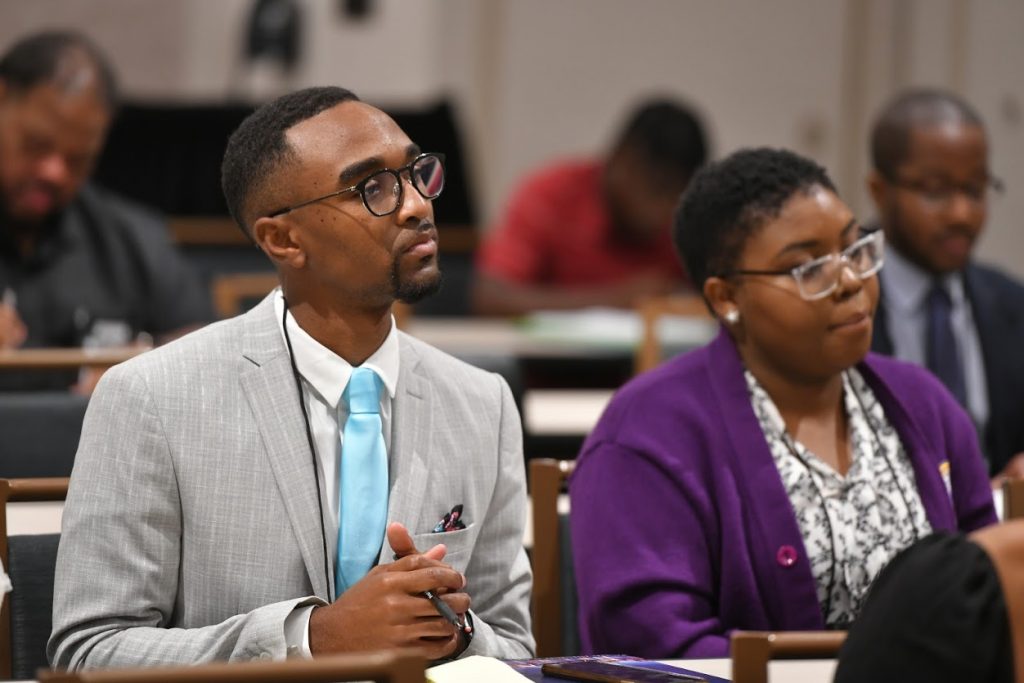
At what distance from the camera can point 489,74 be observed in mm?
7605

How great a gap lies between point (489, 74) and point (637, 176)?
2.34m

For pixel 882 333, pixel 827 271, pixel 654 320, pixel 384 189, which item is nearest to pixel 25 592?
pixel 384 189

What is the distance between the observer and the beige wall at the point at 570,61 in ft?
24.0

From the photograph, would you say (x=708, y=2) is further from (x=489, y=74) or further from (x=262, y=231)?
(x=262, y=231)

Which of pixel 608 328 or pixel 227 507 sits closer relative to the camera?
pixel 227 507

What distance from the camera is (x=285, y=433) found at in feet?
6.29

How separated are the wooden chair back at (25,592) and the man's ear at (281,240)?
43 cm

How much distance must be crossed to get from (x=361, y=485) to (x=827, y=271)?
847 mm

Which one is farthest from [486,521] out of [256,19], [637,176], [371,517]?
[256,19]

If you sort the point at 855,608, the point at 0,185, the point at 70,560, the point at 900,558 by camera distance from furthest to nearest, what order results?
1. the point at 0,185
2. the point at 855,608
3. the point at 70,560
4. the point at 900,558

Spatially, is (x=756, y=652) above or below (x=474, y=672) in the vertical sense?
above

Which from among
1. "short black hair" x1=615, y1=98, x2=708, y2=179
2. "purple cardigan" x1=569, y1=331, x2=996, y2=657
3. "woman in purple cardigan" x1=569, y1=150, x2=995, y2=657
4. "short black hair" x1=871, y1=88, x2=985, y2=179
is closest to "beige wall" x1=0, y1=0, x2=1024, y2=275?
"short black hair" x1=615, y1=98, x2=708, y2=179

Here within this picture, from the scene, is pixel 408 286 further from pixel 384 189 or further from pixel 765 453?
pixel 765 453

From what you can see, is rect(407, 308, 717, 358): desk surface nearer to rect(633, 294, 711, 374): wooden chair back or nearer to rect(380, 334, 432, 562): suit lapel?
rect(633, 294, 711, 374): wooden chair back
